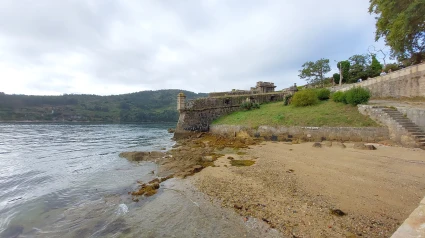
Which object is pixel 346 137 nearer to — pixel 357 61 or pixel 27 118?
pixel 357 61

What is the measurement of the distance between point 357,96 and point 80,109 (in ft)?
303

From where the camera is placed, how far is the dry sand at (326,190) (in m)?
3.95

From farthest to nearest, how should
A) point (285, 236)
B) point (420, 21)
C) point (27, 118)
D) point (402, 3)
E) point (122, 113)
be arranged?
point (122, 113) < point (27, 118) < point (402, 3) < point (420, 21) < point (285, 236)

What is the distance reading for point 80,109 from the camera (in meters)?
80.6

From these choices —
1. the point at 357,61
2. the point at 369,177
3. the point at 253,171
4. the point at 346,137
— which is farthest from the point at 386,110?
the point at 357,61

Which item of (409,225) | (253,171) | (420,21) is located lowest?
(253,171)

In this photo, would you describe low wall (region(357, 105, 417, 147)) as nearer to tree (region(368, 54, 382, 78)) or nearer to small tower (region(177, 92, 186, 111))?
small tower (region(177, 92, 186, 111))

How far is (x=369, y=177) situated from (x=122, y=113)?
87.3 meters

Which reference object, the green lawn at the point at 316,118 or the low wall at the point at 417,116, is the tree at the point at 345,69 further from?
the low wall at the point at 417,116

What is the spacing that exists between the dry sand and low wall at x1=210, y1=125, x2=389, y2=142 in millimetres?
2534

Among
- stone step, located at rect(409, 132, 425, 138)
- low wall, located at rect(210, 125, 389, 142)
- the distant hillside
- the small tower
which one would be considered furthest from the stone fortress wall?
the distant hillside

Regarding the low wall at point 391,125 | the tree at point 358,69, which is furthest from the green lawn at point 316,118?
the tree at point 358,69

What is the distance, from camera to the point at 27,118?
62.0 metres

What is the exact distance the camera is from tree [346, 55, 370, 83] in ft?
113
